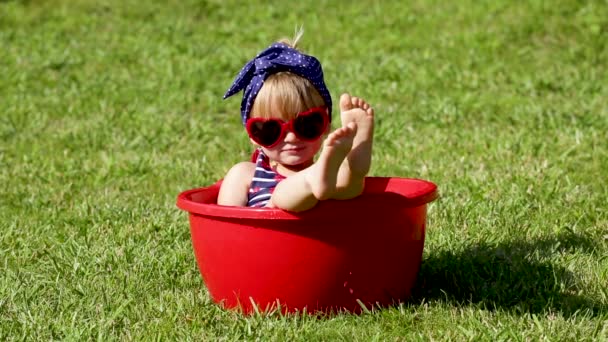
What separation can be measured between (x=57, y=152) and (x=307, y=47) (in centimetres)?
416

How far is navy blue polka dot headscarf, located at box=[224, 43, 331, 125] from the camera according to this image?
11.8ft

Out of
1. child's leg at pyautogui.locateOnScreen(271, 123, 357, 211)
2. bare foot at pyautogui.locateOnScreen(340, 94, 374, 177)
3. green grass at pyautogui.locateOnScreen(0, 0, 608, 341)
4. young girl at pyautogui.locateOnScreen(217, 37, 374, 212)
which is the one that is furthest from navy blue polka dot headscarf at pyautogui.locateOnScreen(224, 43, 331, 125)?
green grass at pyautogui.locateOnScreen(0, 0, 608, 341)

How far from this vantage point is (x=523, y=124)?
6.70 meters

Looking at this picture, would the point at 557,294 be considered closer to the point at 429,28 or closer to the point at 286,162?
the point at 286,162

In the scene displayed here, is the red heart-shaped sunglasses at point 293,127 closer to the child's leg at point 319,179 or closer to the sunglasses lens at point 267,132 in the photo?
the sunglasses lens at point 267,132

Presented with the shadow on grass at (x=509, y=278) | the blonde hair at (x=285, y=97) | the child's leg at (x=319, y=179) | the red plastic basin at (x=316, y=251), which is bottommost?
the shadow on grass at (x=509, y=278)

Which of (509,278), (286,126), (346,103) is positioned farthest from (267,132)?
(509,278)

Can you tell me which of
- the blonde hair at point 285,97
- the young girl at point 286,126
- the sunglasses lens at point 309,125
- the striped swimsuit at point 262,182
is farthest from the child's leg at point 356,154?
the striped swimsuit at point 262,182

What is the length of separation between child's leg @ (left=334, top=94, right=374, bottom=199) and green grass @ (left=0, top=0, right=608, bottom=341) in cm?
47

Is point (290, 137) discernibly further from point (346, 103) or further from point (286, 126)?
point (346, 103)

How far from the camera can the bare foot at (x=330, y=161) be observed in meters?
3.02

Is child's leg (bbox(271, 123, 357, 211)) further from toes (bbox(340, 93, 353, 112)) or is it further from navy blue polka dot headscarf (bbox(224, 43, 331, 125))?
navy blue polka dot headscarf (bbox(224, 43, 331, 125))

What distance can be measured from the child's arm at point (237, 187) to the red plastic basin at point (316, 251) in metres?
0.26

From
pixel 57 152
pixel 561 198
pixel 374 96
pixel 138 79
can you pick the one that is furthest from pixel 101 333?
pixel 138 79
